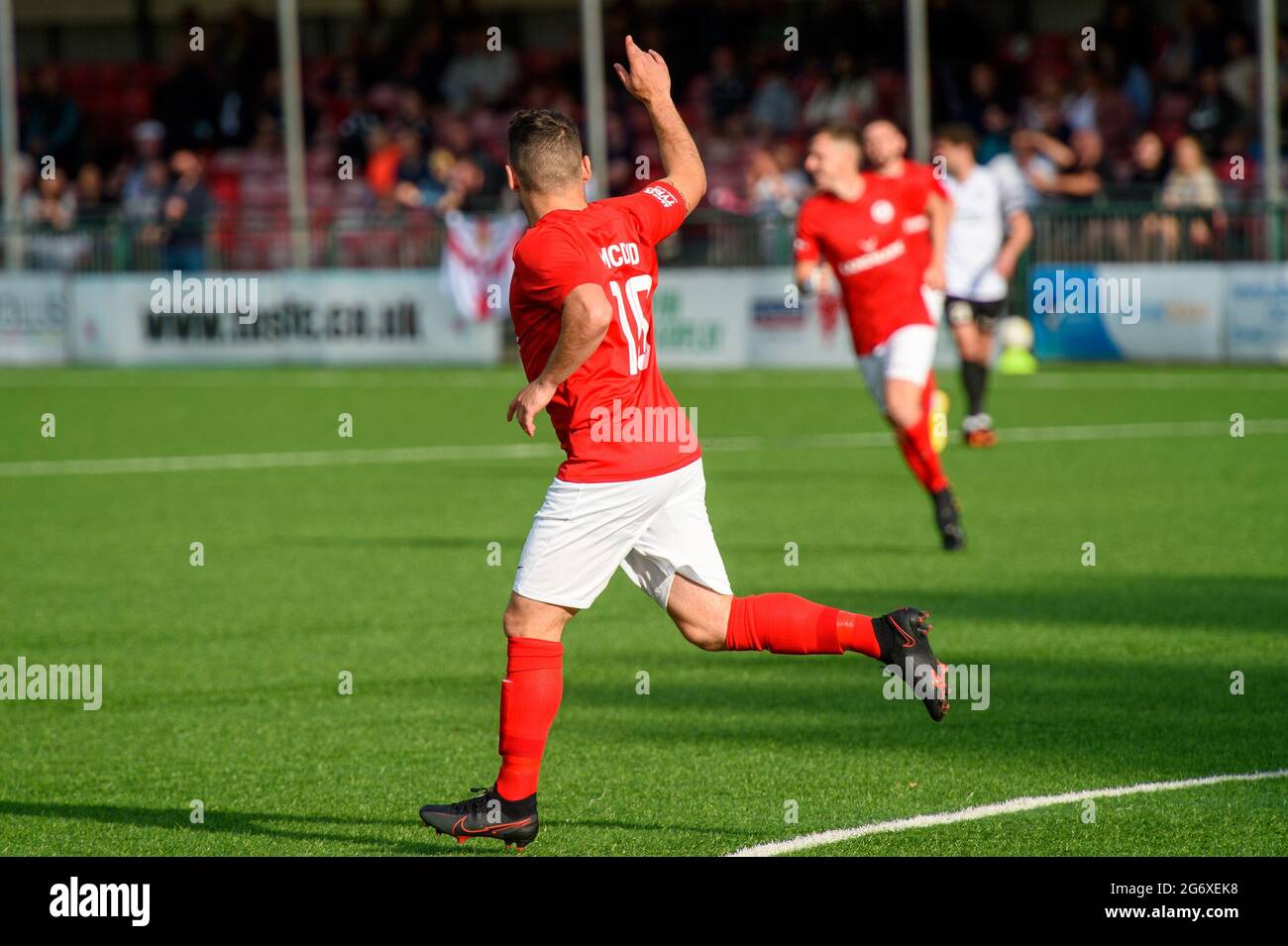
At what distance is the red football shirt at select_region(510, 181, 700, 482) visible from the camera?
5.77 metres

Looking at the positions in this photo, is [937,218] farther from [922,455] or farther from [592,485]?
[592,485]

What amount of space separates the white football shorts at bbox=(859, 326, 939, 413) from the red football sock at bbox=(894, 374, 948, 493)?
1.16 ft

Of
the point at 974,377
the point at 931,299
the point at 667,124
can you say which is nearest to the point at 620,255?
the point at 667,124

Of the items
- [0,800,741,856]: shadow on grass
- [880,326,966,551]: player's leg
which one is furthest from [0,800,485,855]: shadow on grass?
[880,326,966,551]: player's leg

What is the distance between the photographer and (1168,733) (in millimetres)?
7074

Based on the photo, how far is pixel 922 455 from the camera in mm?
11688

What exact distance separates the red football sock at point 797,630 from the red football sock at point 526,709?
0.60m

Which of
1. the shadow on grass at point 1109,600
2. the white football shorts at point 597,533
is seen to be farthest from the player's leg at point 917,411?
the white football shorts at point 597,533

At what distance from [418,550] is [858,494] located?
336 centimetres

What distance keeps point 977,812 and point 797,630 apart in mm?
700

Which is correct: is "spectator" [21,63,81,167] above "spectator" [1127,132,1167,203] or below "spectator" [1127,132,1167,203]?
above

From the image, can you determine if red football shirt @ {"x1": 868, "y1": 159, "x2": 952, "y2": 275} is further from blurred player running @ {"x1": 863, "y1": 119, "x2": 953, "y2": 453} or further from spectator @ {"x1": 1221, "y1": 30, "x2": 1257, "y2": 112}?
spectator @ {"x1": 1221, "y1": 30, "x2": 1257, "y2": 112}

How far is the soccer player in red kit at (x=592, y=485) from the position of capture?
566 centimetres
